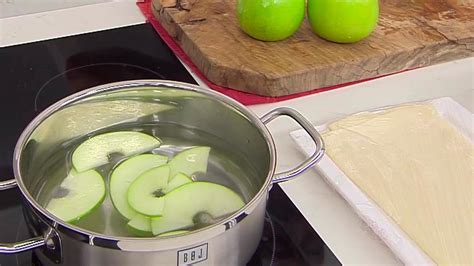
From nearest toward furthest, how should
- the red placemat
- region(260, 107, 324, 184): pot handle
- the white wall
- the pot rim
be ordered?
the pot rim
region(260, 107, 324, 184): pot handle
the red placemat
the white wall

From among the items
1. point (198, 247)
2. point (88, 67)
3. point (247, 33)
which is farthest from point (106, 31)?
point (198, 247)

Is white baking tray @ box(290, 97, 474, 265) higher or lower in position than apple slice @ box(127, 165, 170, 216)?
lower

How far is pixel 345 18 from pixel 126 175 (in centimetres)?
38

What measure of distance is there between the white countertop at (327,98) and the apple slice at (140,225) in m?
0.17

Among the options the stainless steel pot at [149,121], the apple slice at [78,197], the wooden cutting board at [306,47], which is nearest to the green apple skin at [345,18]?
the wooden cutting board at [306,47]

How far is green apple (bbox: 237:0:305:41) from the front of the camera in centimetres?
92

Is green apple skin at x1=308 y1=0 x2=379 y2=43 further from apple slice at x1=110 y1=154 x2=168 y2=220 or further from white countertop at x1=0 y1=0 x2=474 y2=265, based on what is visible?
apple slice at x1=110 y1=154 x2=168 y2=220

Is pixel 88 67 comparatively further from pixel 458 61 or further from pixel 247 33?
pixel 458 61

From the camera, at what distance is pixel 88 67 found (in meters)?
0.94

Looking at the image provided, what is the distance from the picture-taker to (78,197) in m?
0.66

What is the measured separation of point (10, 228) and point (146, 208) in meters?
0.14

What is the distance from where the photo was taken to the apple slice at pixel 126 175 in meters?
0.65

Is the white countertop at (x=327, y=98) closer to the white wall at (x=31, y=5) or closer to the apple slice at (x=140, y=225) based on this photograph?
the white wall at (x=31, y=5)

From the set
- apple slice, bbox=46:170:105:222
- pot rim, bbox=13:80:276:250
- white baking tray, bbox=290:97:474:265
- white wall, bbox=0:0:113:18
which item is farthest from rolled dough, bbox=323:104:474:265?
white wall, bbox=0:0:113:18
